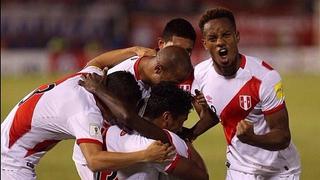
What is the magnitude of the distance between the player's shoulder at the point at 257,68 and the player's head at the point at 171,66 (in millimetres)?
1063

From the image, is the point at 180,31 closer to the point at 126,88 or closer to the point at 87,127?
the point at 126,88

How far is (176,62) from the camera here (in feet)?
22.5

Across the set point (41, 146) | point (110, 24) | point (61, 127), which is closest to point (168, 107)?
point (61, 127)

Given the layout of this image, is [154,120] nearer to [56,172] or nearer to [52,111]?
[52,111]

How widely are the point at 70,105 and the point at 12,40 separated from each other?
96.9ft

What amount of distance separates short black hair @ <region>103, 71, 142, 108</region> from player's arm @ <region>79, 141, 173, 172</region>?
0.43 metres

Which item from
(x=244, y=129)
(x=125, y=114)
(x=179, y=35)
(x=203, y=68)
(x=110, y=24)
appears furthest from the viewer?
(x=110, y=24)

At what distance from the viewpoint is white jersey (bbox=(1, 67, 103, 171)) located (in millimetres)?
6660

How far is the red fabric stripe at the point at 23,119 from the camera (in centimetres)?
702

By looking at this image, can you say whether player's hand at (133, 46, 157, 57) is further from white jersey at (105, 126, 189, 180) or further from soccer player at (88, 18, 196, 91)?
white jersey at (105, 126, 189, 180)

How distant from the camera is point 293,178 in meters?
8.03

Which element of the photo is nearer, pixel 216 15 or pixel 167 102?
pixel 167 102

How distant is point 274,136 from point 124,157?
1672 mm

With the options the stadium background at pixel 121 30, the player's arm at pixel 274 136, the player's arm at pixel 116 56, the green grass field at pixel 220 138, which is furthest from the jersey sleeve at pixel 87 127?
the stadium background at pixel 121 30
